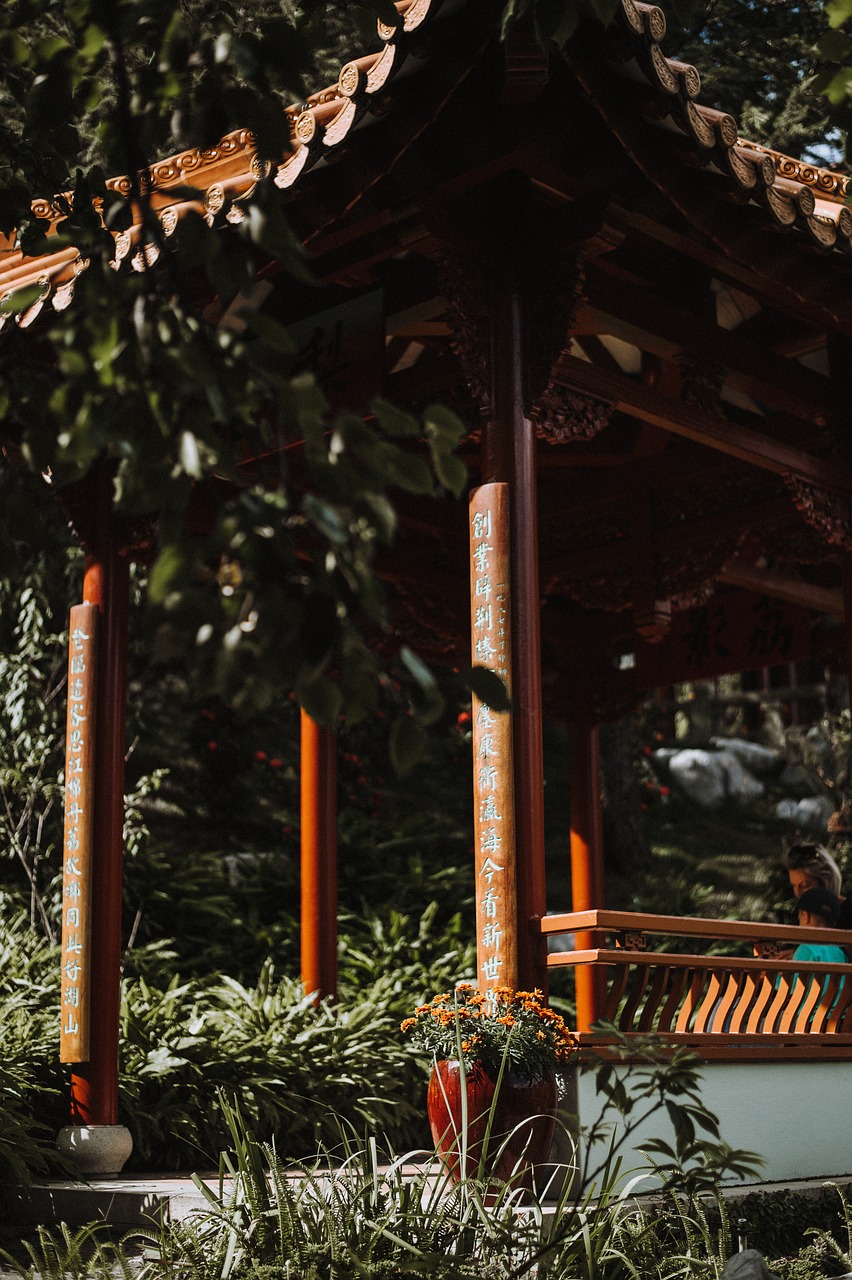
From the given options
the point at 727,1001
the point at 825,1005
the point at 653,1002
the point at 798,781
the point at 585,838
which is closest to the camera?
the point at 653,1002

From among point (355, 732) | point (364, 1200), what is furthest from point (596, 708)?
point (364, 1200)

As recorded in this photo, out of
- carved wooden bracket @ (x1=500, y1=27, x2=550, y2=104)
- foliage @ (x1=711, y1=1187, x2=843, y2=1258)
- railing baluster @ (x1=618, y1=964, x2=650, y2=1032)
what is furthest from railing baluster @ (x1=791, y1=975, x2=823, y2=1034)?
carved wooden bracket @ (x1=500, y1=27, x2=550, y2=104)

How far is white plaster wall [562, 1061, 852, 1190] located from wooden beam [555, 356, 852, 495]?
2.71 meters

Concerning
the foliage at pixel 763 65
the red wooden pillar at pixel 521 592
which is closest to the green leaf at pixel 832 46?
the red wooden pillar at pixel 521 592

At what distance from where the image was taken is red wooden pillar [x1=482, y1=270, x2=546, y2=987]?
17.0 ft

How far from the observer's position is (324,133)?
16.7 ft

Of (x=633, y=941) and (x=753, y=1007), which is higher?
(x=633, y=941)

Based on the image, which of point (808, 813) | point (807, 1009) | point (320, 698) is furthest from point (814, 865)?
point (808, 813)

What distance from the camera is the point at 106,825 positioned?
6.58m

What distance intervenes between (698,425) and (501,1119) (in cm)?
322

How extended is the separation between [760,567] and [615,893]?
753 centimetres

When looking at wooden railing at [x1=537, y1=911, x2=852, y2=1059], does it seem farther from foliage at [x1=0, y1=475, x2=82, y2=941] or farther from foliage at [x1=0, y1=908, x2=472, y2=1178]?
foliage at [x1=0, y1=475, x2=82, y2=941]

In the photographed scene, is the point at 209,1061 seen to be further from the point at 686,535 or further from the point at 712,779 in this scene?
the point at 712,779

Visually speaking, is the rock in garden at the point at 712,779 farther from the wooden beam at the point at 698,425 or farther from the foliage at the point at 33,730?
the wooden beam at the point at 698,425
